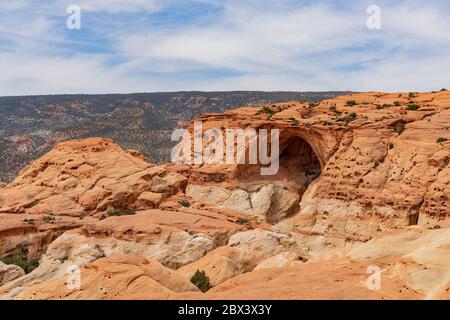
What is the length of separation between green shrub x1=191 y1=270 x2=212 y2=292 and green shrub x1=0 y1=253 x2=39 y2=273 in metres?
12.4

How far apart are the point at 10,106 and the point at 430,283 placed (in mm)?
194435

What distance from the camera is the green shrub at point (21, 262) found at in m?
30.5

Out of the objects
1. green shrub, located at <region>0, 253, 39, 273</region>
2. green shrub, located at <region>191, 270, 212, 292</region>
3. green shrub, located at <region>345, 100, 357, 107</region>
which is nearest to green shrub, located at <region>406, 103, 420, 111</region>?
green shrub, located at <region>345, 100, 357, 107</region>

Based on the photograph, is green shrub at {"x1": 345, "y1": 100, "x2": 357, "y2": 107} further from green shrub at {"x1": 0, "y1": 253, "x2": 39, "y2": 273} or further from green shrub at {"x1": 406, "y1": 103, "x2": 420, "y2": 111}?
green shrub at {"x1": 0, "y1": 253, "x2": 39, "y2": 273}

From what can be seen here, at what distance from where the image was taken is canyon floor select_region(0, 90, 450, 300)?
1742cm

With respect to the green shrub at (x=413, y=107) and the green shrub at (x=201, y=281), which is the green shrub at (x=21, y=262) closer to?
the green shrub at (x=201, y=281)

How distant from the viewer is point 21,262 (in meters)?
31.1

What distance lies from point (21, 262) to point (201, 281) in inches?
554

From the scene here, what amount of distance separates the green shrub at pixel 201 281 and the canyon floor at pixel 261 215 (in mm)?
807

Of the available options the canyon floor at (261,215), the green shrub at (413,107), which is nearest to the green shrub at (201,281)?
the canyon floor at (261,215)

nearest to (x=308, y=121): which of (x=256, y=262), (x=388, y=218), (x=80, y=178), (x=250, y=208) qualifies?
(x=250, y=208)

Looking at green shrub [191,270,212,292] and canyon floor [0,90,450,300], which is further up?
canyon floor [0,90,450,300]

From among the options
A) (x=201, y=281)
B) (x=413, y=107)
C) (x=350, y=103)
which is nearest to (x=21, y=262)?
(x=201, y=281)
